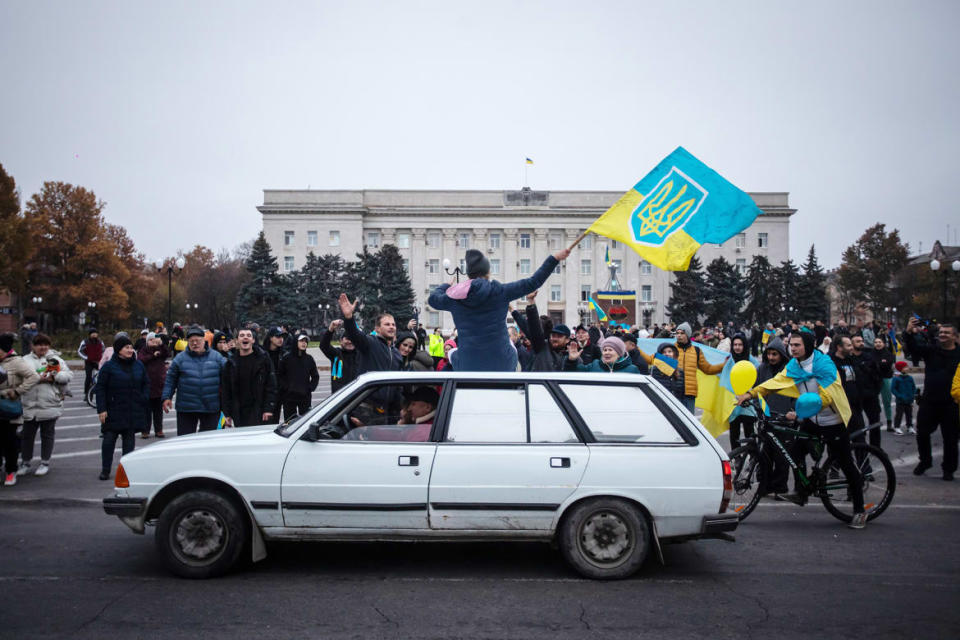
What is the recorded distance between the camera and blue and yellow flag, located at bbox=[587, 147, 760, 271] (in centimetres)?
757

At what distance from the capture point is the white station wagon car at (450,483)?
5.16 metres

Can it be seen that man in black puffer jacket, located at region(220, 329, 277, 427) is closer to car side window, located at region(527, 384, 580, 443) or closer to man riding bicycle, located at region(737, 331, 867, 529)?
car side window, located at region(527, 384, 580, 443)

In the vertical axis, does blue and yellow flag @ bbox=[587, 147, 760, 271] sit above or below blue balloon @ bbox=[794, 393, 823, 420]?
above

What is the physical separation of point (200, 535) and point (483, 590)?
2.07 metres

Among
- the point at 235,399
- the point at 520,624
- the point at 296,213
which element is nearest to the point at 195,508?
the point at 520,624

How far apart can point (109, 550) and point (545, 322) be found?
6.84m

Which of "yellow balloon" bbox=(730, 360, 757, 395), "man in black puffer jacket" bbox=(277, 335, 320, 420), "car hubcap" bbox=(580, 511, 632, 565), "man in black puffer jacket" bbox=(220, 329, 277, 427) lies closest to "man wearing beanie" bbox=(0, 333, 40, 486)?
"man in black puffer jacket" bbox=(220, 329, 277, 427)

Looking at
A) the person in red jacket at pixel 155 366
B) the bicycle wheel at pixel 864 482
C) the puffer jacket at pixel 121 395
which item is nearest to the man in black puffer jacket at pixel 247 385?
the puffer jacket at pixel 121 395

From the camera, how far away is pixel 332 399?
5414mm

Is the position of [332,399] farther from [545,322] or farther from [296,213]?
[296,213]

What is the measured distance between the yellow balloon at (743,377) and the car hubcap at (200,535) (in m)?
6.25

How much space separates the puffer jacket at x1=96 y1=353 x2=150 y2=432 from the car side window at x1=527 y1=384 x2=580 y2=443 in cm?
601

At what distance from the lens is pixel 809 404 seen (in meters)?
6.96

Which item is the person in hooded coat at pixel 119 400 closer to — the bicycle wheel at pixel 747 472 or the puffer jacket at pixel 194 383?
the puffer jacket at pixel 194 383
